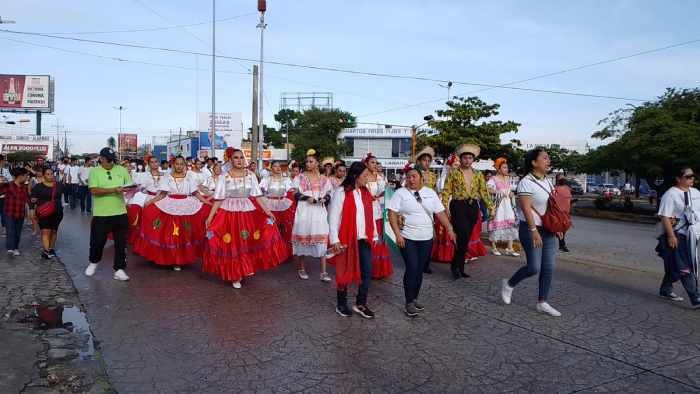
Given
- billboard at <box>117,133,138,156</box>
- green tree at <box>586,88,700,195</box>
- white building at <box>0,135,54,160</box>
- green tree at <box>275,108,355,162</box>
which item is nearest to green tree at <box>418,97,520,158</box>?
green tree at <box>586,88,700,195</box>

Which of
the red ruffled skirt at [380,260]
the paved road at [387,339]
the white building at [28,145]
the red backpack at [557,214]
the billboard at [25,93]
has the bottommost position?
the paved road at [387,339]

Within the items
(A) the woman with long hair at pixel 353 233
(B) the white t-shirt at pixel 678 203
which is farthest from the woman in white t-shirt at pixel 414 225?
(B) the white t-shirt at pixel 678 203

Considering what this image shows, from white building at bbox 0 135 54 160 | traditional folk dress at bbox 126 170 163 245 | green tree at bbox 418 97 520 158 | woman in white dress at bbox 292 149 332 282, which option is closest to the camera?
woman in white dress at bbox 292 149 332 282

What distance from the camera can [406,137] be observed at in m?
62.4

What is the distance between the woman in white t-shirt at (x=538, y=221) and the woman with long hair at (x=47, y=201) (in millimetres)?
7698

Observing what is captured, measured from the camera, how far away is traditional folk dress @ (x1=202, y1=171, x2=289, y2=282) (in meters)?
→ 7.40

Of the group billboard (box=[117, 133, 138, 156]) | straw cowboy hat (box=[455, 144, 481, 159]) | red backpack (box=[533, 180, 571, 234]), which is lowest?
red backpack (box=[533, 180, 571, 234])

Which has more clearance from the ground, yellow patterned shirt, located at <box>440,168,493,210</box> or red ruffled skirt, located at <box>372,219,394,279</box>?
yellow patterned shirt, located at <box>440,168,493,210</box>

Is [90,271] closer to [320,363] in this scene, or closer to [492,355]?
[320,363]

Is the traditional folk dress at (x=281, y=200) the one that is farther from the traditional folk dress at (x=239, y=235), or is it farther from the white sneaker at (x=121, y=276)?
the white sneaker at (x=121, y=276)

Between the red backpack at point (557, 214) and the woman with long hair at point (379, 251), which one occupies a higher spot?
the red backpack at point (557, 214)

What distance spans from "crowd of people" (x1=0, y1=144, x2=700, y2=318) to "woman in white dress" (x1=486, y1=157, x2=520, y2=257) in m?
0.02

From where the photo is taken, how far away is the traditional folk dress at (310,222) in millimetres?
8188

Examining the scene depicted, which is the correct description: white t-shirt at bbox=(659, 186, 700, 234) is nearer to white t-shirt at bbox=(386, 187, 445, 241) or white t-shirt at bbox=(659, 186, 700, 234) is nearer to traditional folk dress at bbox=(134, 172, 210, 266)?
white t-shirt at bbox=(386, 187, 445, 241)
